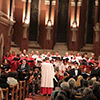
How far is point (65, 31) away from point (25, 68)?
1081cm

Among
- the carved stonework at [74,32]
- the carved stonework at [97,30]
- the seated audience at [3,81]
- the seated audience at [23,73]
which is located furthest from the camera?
the carved stonework at [74,32]

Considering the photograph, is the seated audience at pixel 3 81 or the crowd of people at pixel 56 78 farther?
the seated audience at pixel 3 81

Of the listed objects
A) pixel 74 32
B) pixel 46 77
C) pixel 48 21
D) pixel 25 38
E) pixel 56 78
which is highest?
pixel 48 21

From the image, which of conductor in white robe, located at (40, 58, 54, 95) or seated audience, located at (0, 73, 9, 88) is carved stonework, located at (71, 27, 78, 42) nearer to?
conductor in white robe, located at (40, 58, 54, 95)

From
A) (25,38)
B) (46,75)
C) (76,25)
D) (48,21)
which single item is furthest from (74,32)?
(46,75)

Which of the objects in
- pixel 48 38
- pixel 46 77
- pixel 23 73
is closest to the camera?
pixel 23 73

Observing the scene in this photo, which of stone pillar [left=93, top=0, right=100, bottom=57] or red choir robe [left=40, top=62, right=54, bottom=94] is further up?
stone pillar [left=93, top=0, right=100, bottom=57]

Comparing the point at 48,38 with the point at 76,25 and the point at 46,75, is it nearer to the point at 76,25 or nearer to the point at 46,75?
the point at 76,25

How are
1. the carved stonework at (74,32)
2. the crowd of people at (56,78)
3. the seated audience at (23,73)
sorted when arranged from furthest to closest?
the carved stonework at (74,32) < the seated audience at (23,73) < the crowd of people at (56,78)

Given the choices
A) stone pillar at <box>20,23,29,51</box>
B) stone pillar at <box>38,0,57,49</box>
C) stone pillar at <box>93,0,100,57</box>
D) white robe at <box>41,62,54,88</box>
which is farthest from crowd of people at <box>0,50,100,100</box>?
stone pillar at <box>38,0,57,49</box>

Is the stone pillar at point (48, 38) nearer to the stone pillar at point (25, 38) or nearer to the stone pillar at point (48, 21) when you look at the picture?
the stone pillar at point (48, 21)

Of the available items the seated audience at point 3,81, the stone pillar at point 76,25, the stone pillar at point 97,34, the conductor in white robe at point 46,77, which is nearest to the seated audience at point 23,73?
the conductor in white robe at point 46,77

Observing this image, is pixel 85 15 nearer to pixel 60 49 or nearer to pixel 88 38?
pixel 88 38

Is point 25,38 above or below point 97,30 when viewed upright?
below
